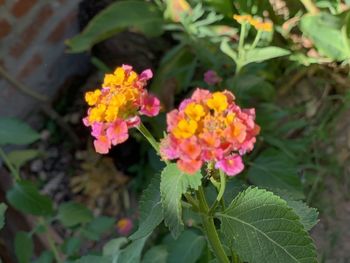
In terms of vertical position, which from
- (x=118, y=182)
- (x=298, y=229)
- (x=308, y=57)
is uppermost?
(x=298, y=229)

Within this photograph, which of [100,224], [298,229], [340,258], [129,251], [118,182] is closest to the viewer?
[298,229]

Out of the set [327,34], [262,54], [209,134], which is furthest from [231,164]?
[327,34]

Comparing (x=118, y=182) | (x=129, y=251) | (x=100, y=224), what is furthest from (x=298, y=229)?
(x=118, y=182)

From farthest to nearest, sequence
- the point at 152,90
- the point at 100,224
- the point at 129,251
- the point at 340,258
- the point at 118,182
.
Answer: the point at 118,182, the point at 152,90, the point at 340,258, the point at 100,224, the point at 129,251

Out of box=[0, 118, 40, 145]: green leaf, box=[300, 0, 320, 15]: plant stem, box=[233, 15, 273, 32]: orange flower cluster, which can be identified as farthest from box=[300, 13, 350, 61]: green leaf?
box=[0, 118, 40, 145]: green leaf

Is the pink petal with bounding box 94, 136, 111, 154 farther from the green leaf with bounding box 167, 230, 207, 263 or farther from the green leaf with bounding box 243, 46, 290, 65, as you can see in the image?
the green leaf with bounding box 243, 46, 290, 65

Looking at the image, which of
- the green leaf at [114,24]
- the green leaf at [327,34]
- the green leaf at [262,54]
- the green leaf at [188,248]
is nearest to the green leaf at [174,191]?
the green leaf at [188,248]

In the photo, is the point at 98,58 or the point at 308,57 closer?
the point at 308,57

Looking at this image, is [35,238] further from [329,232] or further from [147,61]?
[329,232]

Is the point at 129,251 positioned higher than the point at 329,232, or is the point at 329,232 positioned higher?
the point at 129,251
